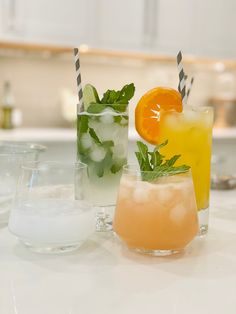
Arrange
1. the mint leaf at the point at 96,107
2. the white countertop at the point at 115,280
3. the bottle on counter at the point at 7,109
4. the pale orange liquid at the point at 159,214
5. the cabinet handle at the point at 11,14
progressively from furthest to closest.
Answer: the bottle on counter at the point at 7,109, the cabinet handle at the point at 11,14, the mint leaf at the point at 96,107, the pale orange liquid at the point at 159,214, the white countertop at the point at 115,280

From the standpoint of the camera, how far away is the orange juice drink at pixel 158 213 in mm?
779

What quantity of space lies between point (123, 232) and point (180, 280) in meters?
0.14

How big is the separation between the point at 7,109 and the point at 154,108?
224 centimetres

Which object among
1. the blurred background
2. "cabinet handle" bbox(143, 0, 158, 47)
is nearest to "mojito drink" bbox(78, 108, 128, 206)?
the blurred background

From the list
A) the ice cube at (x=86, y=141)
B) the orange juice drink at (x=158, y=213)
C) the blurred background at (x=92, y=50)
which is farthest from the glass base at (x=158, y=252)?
the blurred background at (x=92, y=50)

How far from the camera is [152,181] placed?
31.0 inches

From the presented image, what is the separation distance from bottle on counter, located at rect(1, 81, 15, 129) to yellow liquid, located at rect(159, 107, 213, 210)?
7.41 feet

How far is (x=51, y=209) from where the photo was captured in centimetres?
81

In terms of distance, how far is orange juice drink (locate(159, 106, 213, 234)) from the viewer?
896mm

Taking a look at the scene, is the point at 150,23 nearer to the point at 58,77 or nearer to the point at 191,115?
A: the point at 58,77

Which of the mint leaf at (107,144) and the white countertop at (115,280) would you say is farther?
the mint leaf at (107,144)

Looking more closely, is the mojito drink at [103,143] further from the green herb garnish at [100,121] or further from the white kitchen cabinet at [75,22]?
the white kitchen cabinet at [75,22]

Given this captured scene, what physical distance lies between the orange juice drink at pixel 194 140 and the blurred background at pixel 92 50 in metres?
1.88

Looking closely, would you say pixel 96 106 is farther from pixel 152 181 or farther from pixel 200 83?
pixel 200 83
